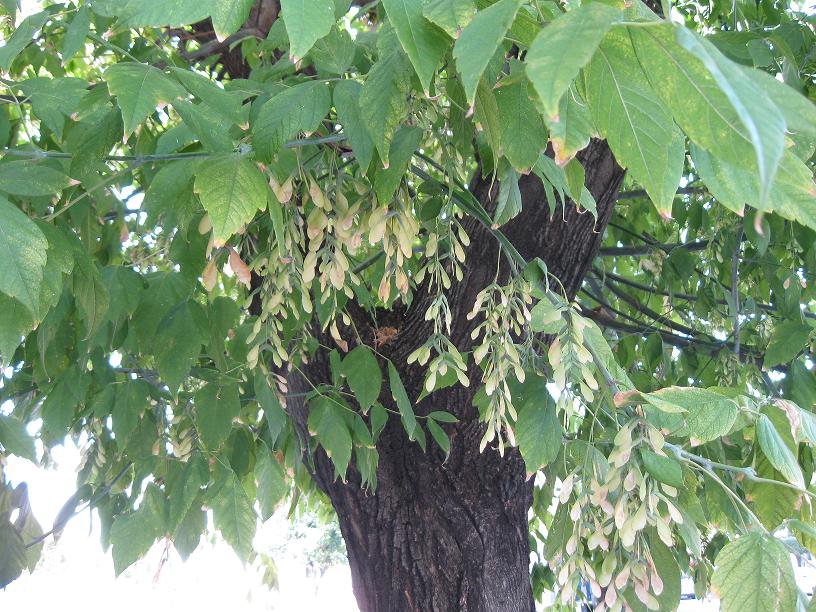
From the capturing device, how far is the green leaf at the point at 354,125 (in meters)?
1.01

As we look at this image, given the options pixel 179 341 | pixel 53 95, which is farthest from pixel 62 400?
pixel 53 95

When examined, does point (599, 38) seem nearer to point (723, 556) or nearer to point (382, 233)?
point (723, 556)

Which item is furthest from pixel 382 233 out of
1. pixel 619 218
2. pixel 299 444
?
pixel 619 218

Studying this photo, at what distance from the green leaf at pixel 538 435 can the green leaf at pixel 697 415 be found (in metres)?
0.19

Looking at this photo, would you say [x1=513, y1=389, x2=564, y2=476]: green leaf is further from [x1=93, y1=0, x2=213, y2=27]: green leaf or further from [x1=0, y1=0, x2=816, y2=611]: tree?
[x1=93, y1=0, x2=213, y2=27]: green leaf

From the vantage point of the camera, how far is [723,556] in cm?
89

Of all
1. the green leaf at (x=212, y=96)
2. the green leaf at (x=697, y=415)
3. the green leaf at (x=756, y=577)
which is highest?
the green leaf at (x=212, y=96)

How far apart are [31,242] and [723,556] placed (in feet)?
2.95

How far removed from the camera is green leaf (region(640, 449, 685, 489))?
0.98 metres

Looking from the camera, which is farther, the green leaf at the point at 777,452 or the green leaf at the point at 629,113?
the green leaf at the point at 777,452

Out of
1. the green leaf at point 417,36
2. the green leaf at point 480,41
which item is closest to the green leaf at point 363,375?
the green leaf at point 417,36

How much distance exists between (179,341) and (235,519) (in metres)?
0.38

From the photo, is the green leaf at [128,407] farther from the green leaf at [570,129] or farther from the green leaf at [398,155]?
the green leaf at [570,129]

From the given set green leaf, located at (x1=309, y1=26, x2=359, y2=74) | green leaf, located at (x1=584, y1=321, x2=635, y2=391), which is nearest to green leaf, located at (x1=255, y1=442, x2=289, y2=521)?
green leaf, located at (x1=584, y1=321, x2=635, y2=391)
